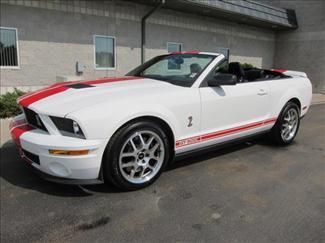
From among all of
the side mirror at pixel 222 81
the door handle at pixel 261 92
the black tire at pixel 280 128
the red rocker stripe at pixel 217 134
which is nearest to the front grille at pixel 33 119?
the red rocker stripe at pixel 217 134

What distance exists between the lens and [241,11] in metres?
12.4

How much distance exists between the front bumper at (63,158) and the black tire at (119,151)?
8 centimetres

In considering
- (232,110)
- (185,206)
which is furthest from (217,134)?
(185,206)

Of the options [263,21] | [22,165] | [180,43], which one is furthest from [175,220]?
[263,21]

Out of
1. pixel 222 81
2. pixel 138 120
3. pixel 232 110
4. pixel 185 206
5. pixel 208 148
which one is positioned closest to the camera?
pixel 185 206

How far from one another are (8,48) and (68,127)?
6771mm

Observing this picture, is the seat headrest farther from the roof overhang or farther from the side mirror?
the roof overhang

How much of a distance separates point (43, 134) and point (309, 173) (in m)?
3.20

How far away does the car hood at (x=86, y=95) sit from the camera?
8.77 feet

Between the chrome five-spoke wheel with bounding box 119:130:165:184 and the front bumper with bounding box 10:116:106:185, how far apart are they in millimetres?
293

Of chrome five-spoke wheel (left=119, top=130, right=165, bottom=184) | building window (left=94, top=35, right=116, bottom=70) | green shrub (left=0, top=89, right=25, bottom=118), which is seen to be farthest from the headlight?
building window (left=94, top=35, right=116, bottom=70)

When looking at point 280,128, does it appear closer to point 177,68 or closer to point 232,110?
point 232,110

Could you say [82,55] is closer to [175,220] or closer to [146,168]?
[146,168]

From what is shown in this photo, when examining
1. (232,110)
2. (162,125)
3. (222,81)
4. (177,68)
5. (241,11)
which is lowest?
(162,125)
